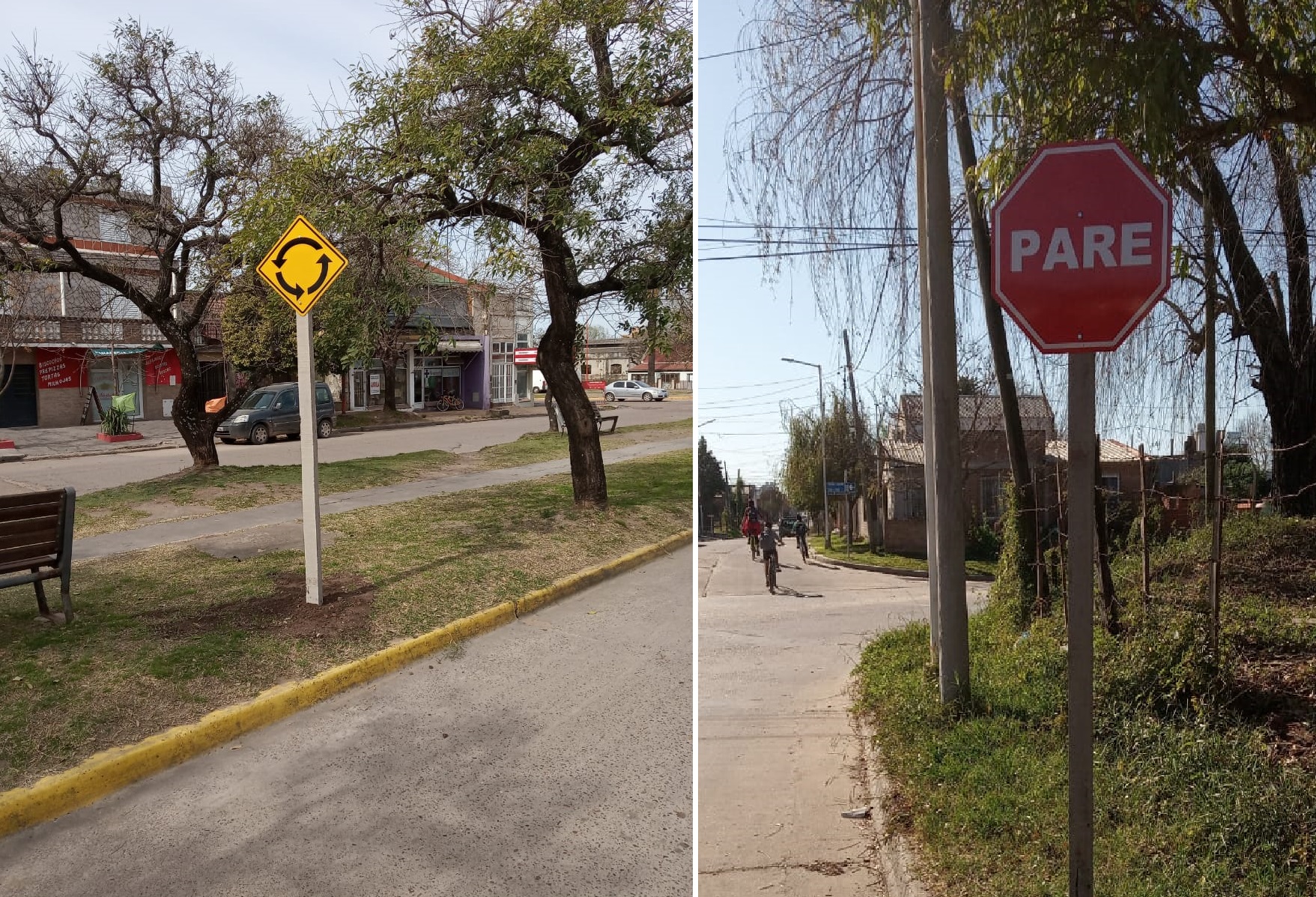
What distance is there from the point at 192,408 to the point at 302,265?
1047 centimetres

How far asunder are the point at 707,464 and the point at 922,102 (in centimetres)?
276

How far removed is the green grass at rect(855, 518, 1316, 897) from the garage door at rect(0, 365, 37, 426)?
3291 cm

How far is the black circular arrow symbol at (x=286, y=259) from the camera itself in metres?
7.29

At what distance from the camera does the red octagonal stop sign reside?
3.07 meters

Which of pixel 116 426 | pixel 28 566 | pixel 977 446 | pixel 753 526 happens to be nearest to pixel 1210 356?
pixel 977 446

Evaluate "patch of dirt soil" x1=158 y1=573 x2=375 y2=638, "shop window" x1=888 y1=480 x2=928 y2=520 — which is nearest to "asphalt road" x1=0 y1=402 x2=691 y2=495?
"patch of dirt soil" x1=158 y1=573 x2=375 y2=638

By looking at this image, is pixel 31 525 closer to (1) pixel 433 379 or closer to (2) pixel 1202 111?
(2) pixel 1202 111

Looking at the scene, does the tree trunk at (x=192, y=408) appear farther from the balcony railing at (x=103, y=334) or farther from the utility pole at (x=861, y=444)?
the balcony railing at (x=103, y=334)

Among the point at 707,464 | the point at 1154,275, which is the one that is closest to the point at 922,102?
the point at 707,464

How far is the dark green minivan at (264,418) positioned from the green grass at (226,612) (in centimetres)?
1510

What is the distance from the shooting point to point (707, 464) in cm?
623

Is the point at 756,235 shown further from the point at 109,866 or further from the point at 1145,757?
the point at 109,866

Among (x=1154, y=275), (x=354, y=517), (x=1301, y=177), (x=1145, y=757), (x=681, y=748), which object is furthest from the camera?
(x=354, y=517)

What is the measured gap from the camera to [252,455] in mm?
22719
